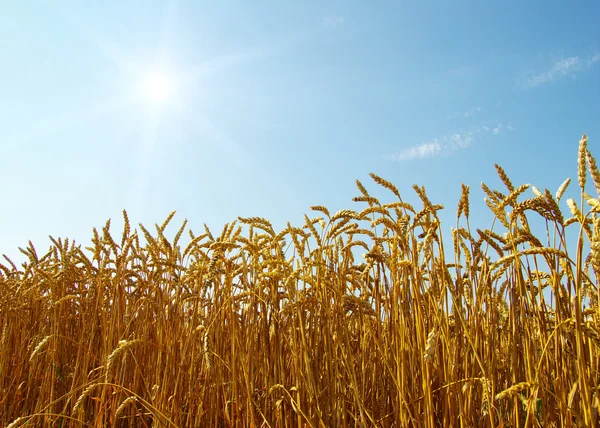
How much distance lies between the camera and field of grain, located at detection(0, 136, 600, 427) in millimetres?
1442

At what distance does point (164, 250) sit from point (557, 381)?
7.43 ft

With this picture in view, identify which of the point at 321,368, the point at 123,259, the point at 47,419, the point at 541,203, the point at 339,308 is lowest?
the point at 47,419

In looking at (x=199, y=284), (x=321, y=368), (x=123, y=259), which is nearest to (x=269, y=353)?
(x=321, y=368)

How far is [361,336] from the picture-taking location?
222 cm

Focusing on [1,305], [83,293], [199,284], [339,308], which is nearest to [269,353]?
[339,308]

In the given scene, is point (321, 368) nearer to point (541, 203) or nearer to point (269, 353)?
point (269, 353)

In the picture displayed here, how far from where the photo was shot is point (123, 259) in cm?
281

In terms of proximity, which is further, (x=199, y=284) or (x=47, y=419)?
(x=199, y=284)

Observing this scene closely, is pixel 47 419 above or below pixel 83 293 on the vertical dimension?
below

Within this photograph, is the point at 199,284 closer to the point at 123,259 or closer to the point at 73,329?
the point at 123,259

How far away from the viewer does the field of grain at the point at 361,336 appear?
144cm

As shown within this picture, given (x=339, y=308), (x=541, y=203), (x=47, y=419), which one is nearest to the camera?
(x=541, y=203)

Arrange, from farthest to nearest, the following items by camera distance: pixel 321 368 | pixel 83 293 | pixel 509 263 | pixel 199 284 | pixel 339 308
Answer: pixel 83 293 < pixel 199 284 < pixel 321 368 < pixel 339 308 < pixel 509 263

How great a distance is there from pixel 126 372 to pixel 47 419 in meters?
0.48
